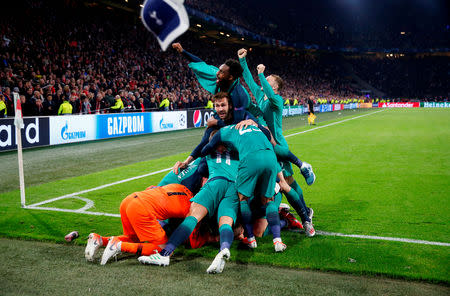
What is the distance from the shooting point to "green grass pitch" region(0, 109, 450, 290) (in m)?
4.41

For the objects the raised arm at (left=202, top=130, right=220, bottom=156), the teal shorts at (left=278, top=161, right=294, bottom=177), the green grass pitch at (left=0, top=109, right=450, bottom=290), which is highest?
the raised arm at (left=202, top=130, right=220, bottom=156)

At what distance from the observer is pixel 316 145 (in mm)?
15242

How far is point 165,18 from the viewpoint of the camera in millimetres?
4457

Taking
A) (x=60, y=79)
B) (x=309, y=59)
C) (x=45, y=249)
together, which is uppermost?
(x=309, y=59)

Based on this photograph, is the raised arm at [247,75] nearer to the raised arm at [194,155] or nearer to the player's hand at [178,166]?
the raised arm at [194,155]

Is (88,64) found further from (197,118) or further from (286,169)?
(286,169)

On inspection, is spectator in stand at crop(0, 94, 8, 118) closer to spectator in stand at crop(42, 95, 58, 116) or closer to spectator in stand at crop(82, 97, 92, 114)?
spectator in stand at crop(42, 95, 58, 116)

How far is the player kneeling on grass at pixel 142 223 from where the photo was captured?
4.28 m

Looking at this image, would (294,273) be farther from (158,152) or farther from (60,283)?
(158,152)

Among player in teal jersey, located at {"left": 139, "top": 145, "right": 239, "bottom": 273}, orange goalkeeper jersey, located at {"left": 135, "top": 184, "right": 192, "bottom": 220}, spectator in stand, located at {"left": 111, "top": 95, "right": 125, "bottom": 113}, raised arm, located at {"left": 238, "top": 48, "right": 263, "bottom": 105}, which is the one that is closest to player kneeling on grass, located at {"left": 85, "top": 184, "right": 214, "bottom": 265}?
orange goalkeeper jersey, located at {"left": 135, "top": 184, "right": 192, "bottom": 220}

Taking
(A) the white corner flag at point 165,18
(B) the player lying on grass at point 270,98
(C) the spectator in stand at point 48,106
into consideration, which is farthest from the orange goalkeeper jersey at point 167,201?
(C) the spectator in stand at point 48,106

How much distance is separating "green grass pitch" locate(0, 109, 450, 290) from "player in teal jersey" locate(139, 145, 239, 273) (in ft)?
1.29

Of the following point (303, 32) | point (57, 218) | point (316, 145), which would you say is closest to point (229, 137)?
point (57, 218)

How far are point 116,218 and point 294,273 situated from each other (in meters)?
2.96
